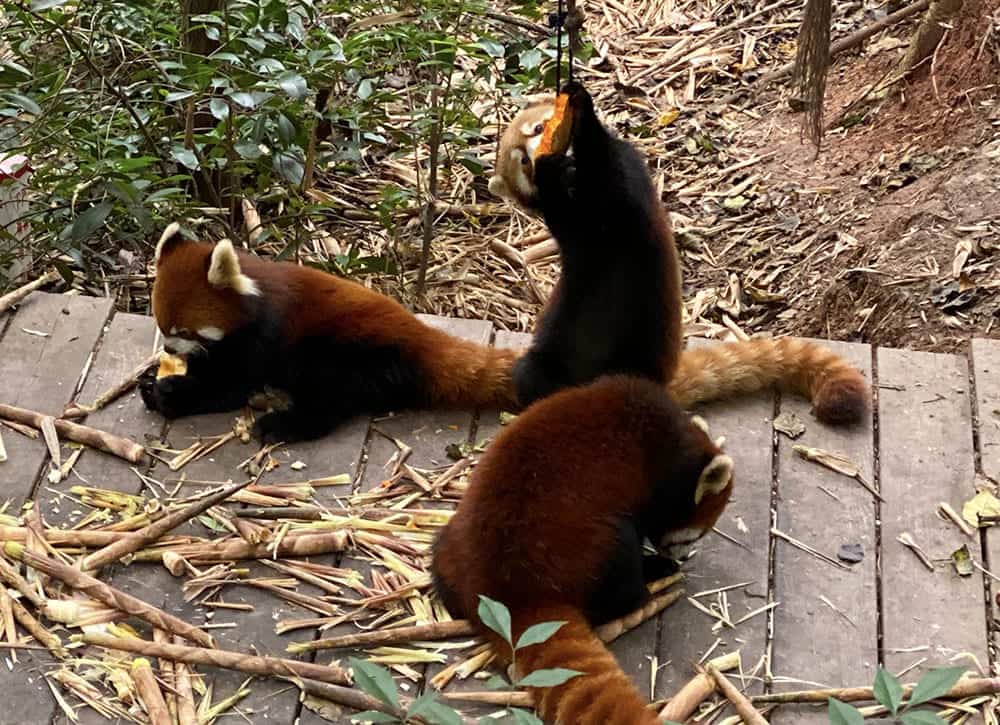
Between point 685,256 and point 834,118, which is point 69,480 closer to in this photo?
point 685,256

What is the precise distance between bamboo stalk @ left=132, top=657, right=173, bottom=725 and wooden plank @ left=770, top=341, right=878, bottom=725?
1.20 m

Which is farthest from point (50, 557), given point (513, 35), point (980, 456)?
point (513, 35)

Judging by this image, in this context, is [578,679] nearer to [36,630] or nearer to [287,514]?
[287,514]

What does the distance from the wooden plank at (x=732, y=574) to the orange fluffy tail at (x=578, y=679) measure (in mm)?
151

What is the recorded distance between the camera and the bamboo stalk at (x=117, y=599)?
98.7 inches

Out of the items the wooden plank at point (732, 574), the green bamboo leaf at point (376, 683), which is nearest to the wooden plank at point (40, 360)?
the green bamboo leaf at point (376, 683)

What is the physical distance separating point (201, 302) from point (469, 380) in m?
0.78

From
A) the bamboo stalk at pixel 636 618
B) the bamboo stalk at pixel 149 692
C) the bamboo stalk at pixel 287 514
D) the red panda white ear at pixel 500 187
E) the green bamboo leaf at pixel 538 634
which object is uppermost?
the green bamboo leaf at pixel 538 634

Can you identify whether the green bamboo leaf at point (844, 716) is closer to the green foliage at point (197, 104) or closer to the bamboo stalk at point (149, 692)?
the bamboo stalk at point (149, 692)

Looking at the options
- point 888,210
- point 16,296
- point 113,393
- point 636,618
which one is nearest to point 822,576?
point 636,618

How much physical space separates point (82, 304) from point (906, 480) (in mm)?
2386

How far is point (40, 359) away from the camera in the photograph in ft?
11.1

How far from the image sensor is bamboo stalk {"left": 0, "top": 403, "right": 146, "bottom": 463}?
3.05 metres

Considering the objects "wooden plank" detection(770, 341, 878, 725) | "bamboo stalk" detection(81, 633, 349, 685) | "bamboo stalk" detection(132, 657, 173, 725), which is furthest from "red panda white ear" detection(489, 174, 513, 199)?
"bamboo stalk" detection(132, 657, 173, 725)
